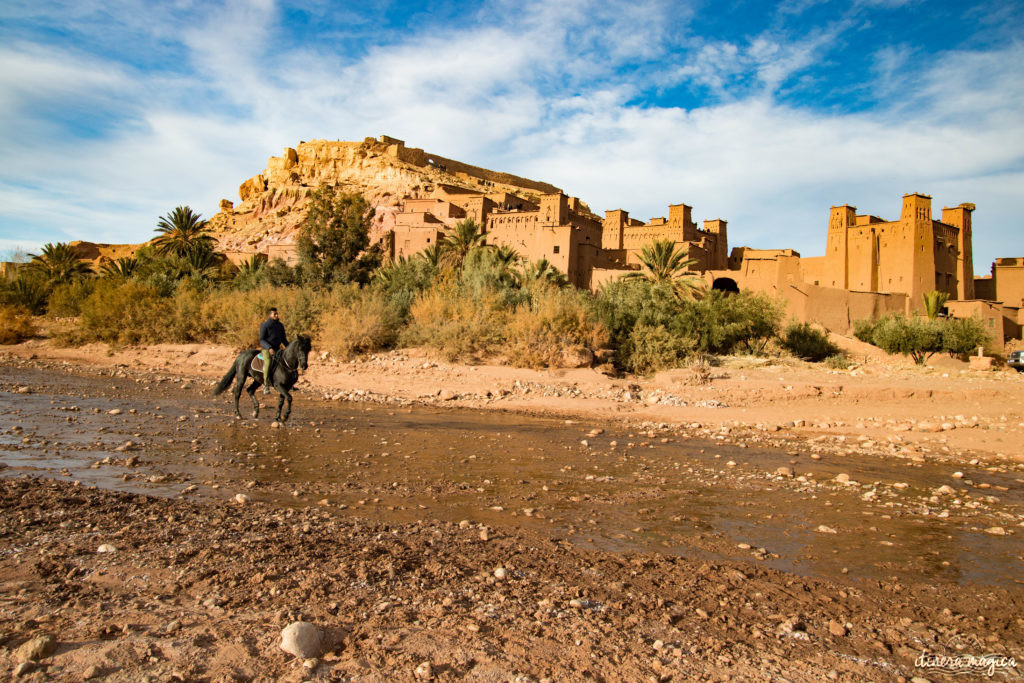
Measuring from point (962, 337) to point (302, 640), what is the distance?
105ft

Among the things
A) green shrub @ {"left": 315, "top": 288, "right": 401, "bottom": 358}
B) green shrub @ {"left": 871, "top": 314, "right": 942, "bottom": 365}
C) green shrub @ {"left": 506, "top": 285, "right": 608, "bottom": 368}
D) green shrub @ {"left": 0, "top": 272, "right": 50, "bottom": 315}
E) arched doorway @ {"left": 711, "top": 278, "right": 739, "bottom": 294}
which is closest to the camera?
green shrub @ {"left": 506, "top": 285, "right": 608, "bottom": 368}

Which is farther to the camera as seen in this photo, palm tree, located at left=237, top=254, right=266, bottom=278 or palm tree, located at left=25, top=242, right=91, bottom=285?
palm tree, located at left=25, top=242, right=91, bottom=285

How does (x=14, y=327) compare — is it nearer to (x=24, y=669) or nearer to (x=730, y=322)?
(x=730, y=322)

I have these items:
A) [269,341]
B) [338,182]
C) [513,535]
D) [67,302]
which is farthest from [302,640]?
[338,182]

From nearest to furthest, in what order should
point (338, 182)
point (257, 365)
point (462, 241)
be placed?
point (257, 365) → point (462, 241) → point (338, 182)

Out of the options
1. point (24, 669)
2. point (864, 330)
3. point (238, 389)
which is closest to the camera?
point (24, 669)

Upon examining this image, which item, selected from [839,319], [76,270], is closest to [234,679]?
[839,319]

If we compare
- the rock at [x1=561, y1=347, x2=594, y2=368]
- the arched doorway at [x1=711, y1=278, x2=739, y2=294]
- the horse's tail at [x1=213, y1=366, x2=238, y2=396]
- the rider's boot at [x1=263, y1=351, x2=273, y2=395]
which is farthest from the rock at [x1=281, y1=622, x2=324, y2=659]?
the arched doorway at [x1=711, y1=278, x2=739, y2=294]

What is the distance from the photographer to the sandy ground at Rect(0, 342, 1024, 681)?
8.91 ft

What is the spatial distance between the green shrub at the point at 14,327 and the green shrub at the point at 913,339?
36361 millimetres

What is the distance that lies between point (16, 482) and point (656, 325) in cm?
1714

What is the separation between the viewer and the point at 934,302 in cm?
3334

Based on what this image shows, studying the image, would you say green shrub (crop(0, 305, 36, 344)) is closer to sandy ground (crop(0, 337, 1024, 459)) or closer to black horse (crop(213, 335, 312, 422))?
Answer: sandy ground (crop(0, 337, 1024, 459))

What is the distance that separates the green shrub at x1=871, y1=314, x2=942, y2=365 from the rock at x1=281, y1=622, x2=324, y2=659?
30.1 m
